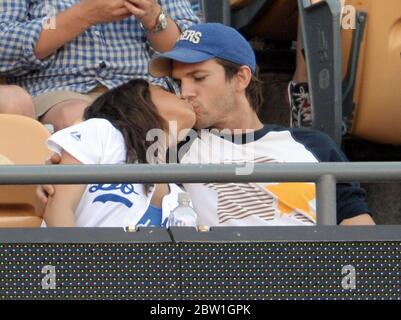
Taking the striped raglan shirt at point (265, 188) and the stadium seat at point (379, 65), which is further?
the stadium seat at point (379, 65)

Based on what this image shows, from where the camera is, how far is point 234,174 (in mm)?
3084

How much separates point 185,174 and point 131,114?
40.1 inches

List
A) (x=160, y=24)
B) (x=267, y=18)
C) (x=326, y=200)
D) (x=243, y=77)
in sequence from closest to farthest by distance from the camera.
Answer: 1. (x=326, y=200)
2. (x=243, y=77)
3. (x=160, y=24)
4. (x=267, y=18)

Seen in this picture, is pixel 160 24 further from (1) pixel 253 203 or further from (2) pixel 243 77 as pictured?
(1) pixel 253 203

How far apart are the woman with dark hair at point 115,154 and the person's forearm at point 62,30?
1.68 feet

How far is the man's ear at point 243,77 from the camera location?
455cm

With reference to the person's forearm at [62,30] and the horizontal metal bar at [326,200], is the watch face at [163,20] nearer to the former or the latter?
the person's forearm at [62,30]

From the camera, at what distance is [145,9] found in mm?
4633

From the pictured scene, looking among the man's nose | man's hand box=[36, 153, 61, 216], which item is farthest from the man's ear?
man's hand box=[36, 153, 61, 216]

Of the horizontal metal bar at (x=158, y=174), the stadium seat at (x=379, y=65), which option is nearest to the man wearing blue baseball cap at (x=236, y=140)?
the stadium seat at (x=379, y=65)

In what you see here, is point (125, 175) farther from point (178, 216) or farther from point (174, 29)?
point (174, 29)

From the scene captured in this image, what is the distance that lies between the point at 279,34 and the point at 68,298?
9.65ft

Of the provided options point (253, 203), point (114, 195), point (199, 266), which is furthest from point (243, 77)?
point (199, 266)
